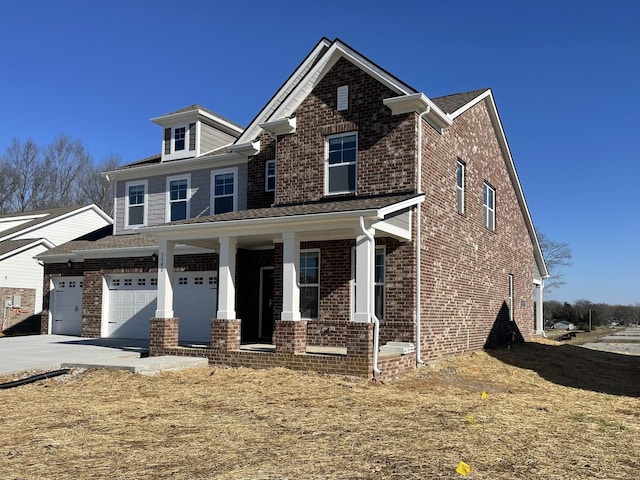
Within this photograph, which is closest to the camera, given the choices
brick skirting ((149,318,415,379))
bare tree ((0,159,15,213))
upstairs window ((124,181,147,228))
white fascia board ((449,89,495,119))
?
brick skirting ((149,318,415,379))

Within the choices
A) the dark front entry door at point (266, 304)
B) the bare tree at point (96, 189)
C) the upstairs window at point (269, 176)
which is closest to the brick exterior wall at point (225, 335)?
the dark front entry door at point (266, 304)

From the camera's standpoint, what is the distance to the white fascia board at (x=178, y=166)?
19328mm

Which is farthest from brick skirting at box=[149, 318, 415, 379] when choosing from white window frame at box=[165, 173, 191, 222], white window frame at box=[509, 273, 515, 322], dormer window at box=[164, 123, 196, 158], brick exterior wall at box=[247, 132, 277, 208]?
white window frame at box=[509, 273, 515, 322]

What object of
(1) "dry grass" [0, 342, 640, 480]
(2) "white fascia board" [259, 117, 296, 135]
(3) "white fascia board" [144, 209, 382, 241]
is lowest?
(1) "dry grass" [0, 342, 640, 480]

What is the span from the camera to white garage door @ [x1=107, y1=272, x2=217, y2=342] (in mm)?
19141

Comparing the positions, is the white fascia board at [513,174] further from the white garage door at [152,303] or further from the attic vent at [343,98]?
the white garage door at [152,303]

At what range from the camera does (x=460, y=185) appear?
17.0 meters

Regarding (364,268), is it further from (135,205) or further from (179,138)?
(135,205)

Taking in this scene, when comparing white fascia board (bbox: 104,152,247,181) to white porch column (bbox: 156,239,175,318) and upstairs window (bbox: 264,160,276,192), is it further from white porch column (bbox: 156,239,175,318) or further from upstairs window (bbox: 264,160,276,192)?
white porch column (bbox: 156,239,175,318)

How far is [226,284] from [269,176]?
498cm

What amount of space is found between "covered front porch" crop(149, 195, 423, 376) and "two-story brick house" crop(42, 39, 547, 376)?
0.03 meters

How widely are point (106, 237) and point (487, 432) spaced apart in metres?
18.6

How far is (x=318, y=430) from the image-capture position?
780cm

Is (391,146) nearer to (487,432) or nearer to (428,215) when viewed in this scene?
(428,215)
